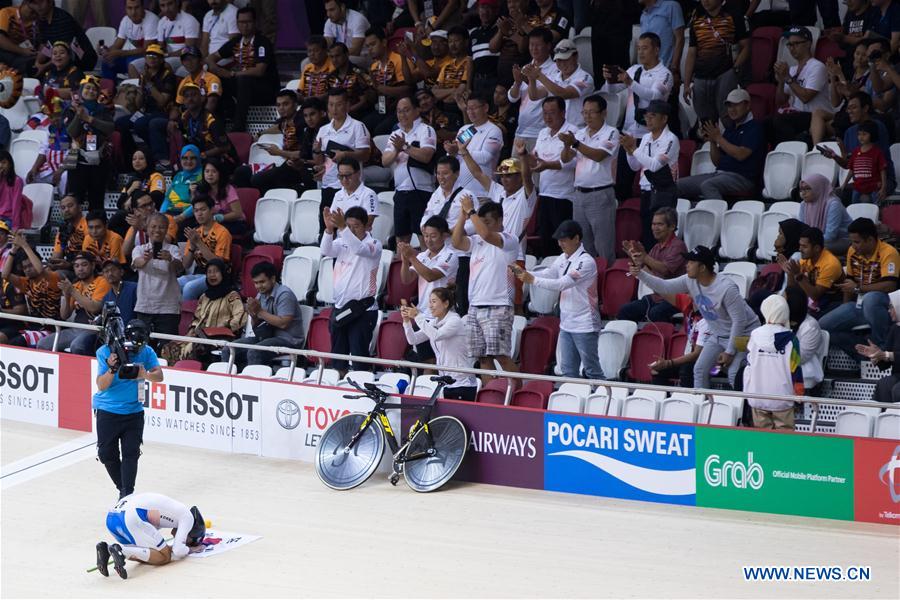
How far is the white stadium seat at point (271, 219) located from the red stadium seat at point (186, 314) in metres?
1.32

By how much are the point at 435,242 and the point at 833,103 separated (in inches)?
179

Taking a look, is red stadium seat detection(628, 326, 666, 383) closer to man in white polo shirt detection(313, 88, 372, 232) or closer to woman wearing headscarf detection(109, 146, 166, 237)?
man in white polo shirt detection(313, 88, 372, 232)

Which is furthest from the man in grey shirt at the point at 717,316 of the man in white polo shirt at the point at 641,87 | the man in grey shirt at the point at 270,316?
the man in grey shirt at the point at 270,316

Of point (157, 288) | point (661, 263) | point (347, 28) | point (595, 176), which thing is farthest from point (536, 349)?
point (347, 28)

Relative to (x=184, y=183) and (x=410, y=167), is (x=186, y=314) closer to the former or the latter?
(x=184, y=183)

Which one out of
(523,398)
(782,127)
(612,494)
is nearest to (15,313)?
(523,398)

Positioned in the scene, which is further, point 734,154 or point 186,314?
point 186,314

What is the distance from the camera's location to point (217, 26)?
17.6 m

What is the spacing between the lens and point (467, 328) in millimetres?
12359

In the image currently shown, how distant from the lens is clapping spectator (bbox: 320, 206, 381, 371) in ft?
43.5

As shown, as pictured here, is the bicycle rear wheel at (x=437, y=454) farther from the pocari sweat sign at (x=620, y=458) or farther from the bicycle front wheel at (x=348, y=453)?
the pocari sweat sign at (x=620, y=458)

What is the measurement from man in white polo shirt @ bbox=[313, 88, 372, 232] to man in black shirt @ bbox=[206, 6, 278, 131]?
7.36ft

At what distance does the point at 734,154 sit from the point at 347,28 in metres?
5.64

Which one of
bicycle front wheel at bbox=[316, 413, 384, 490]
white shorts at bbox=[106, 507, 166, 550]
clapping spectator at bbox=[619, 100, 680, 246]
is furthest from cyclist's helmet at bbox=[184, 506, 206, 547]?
clapping spectator at bbox=[619, 100, 680, 246]
